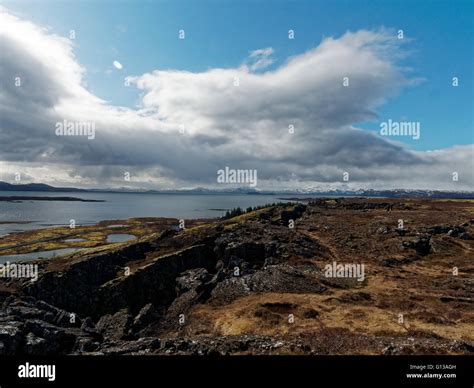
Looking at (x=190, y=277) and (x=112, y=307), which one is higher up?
(x=190, y=277)

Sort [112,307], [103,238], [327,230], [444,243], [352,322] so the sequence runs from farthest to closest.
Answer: [103,238] < [327,230] < [444,243] < [112,307] < [352,322]

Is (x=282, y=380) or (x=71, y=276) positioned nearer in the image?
(x=282, y=380)

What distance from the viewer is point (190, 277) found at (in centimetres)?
5906

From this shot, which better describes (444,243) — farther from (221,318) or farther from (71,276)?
(71,276)

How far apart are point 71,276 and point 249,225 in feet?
149

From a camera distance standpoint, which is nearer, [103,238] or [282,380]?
[282,380]

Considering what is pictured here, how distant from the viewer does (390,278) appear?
58.1m

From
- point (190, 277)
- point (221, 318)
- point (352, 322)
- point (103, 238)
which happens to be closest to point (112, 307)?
point (190, 277)

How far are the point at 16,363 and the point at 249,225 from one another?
7442cm

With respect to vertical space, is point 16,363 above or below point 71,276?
above

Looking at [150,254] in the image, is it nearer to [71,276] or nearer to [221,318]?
[71,276]

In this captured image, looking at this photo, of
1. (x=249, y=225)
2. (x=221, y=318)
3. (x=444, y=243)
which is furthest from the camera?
(x=249, y=225)

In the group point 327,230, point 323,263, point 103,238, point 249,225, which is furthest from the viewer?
point 103,238

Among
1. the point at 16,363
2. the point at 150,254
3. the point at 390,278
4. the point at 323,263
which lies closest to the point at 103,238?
the point at 150,254
